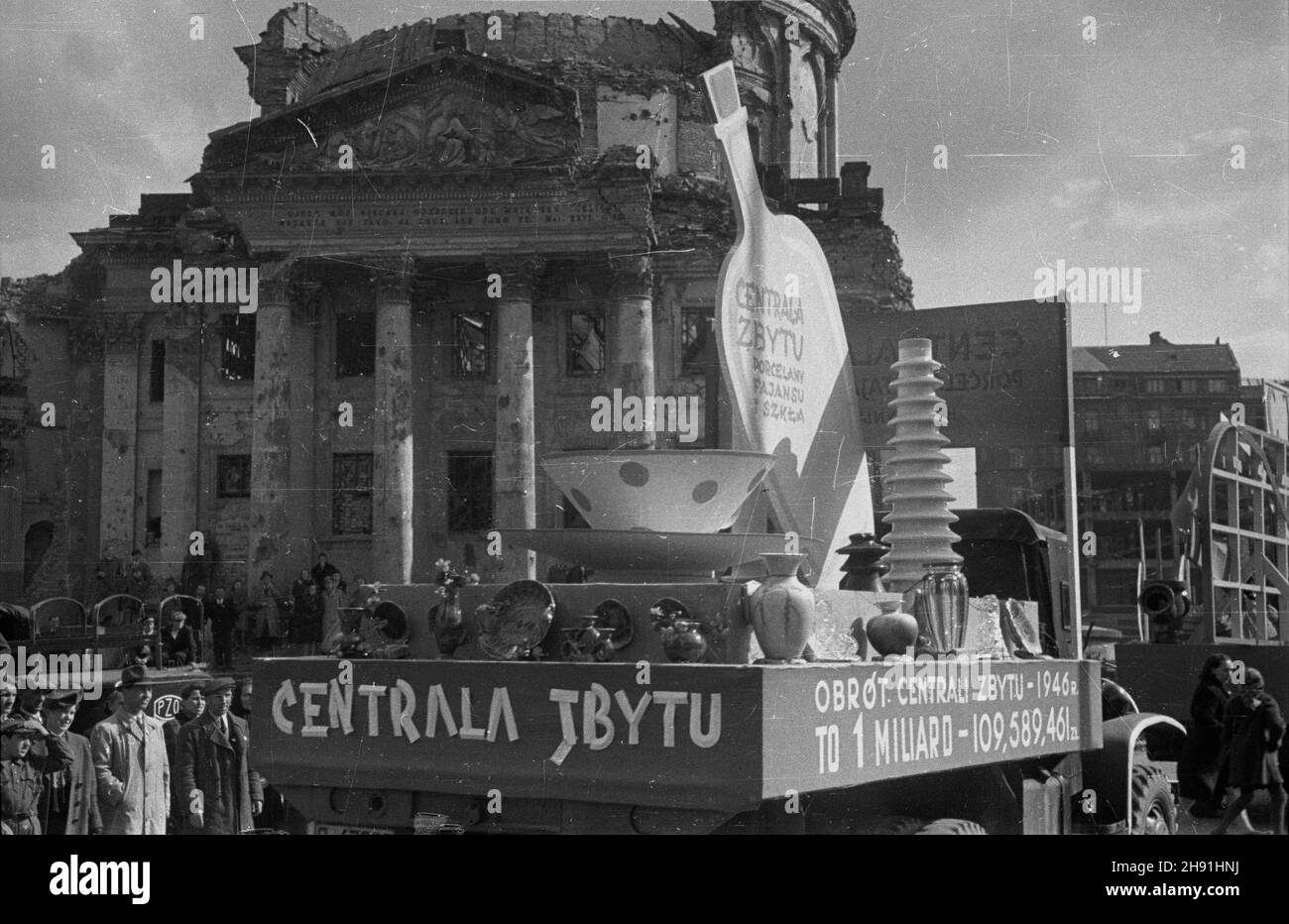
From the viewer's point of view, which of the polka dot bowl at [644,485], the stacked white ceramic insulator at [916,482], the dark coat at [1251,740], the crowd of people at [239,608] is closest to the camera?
the polka dot bowl at [644,485]

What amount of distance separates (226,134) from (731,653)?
106ft

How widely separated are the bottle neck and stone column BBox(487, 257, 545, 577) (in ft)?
81.4

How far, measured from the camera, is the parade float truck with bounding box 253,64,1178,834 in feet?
15.5

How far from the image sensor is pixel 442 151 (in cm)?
3259

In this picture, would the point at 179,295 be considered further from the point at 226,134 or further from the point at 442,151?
the point at 442,151

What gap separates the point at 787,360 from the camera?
8.01m

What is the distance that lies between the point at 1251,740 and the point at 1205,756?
0.54 meters

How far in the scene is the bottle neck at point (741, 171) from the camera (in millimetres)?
7902

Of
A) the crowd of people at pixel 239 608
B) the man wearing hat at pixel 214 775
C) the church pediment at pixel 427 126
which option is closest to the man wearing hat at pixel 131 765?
the man wearing hat at pixel 214 775

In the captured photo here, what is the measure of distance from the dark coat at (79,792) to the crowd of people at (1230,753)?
24.5ft

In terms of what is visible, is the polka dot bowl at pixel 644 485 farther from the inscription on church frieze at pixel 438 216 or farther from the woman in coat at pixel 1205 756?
the inscription on church frieze at pixel 438 216

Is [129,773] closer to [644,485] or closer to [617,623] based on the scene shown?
[644,485]

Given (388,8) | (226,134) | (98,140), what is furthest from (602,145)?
(388,8)
